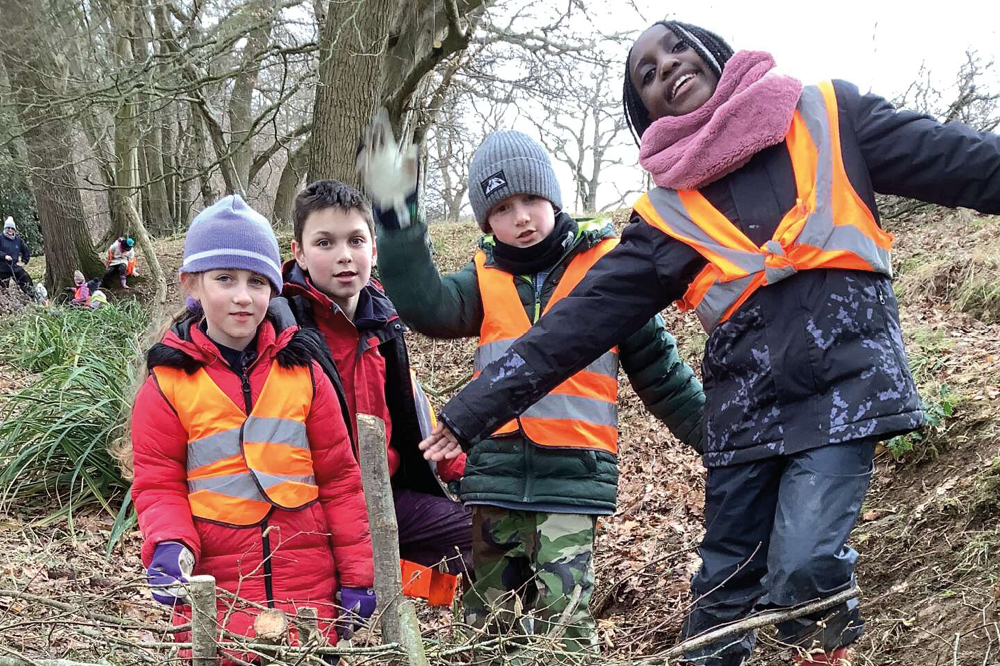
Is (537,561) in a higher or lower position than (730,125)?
lower

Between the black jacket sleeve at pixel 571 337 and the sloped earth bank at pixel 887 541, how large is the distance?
2.32ft

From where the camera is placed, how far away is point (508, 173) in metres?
2.56

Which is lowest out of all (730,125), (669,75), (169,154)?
(730,125)

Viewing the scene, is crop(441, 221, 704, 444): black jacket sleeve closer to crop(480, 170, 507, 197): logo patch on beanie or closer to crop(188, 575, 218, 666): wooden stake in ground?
crop(480, 170, 507, 197): logo patch on beanie

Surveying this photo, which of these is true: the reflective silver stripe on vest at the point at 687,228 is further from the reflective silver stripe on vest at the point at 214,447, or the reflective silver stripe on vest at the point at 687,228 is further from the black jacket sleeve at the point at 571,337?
the reflective silver stripe on vest at the point at 214,447

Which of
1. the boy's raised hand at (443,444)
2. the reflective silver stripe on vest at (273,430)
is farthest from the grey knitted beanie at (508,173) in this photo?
Result: the reflective silver stripe on vest at (273,430)

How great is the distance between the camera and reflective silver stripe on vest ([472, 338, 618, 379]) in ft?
8.23

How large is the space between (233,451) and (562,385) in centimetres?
105

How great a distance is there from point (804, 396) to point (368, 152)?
1.38m

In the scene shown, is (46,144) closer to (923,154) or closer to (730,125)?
(730,125)

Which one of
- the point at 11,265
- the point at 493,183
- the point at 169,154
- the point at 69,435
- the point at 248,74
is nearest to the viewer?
the point at 493,183

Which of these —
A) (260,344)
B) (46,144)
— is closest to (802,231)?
(260,344)

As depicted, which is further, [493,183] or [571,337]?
[493,183]

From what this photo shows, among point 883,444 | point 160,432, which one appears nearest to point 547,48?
point 883,444
